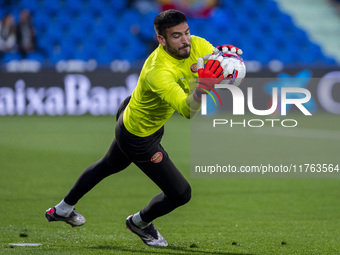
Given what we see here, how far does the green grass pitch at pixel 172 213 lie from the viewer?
6543 mm

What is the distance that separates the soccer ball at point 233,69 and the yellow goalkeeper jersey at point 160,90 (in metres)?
0.38

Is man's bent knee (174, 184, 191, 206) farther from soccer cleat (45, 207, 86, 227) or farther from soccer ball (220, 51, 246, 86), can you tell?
soccer ball (220, 51, 246, 86)

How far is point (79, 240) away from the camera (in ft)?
22.1

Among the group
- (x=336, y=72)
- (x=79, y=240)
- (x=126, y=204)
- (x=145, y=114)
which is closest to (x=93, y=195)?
(x=126, y=204)

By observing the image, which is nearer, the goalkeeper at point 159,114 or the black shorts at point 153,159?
the goalkeeper at point 159,114

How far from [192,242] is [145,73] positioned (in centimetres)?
189

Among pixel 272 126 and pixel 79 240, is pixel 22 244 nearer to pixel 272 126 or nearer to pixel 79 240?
pixel 79 240

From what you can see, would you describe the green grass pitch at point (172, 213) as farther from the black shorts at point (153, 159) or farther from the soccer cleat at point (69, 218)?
the black shorts at point (153, 159)

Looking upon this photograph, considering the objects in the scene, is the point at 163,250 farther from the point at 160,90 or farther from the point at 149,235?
the point at 160,90

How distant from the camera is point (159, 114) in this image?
6.22m

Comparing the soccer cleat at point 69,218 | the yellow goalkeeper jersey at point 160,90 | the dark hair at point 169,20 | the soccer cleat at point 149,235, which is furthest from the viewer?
the soccer cleat at point 69,218

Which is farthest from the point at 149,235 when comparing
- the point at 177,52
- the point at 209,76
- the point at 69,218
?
the point at 209,76

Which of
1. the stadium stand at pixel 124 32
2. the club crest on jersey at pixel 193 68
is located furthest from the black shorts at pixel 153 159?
the stadium stand at pixel 124 32

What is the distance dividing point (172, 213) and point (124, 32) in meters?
15.0
